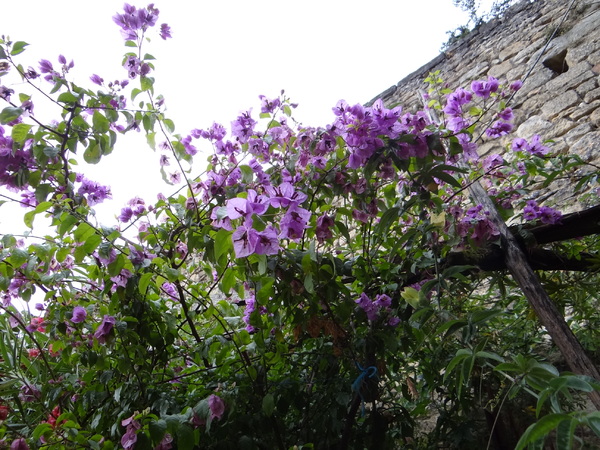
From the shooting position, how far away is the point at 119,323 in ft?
3.61

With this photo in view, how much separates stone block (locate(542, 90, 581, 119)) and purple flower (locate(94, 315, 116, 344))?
265 centimetres

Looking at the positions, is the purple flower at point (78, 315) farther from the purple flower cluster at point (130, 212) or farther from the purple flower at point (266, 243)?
the purple flower at point (266, 243)

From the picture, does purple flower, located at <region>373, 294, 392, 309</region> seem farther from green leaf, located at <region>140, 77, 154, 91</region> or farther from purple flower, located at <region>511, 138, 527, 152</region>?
green leaf, located at <region>140, 77, 154, 91</region>

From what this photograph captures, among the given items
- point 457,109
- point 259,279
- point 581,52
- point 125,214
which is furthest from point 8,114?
point 581,52

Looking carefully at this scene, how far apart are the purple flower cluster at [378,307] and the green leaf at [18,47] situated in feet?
3.72

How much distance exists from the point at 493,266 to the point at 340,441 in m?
0.70

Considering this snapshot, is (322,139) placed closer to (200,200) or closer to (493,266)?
(200,200)

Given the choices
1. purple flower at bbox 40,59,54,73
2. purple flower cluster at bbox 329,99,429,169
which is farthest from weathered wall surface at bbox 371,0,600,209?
purple flower at bbox 40,59,54,73

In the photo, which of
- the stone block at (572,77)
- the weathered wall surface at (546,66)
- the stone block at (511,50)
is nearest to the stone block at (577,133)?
the weathered wall surface at (546,66)

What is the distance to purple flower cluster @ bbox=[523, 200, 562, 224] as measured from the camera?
1.27m

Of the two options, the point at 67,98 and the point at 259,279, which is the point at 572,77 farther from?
the point at 67,98

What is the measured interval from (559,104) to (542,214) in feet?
5.38

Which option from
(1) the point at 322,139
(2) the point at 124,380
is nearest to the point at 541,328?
(1) the point at 322,139

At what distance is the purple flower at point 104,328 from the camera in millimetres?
1104
